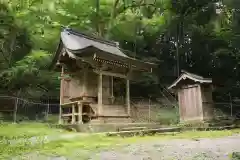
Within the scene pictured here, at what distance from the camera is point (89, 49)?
41.7 feet

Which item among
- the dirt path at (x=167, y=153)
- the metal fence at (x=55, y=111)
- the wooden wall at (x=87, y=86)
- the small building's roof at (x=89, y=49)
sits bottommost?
the dirt path at (x=167, y=153)

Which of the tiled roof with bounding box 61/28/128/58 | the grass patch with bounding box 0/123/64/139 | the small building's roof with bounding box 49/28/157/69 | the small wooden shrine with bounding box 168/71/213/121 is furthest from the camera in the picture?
the small wooden shrine with bounding box 168/71/213/121

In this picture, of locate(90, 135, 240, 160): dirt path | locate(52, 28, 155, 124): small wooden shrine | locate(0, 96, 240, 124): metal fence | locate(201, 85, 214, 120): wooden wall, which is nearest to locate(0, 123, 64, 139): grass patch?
locate(52, 28, 155, 124): small wooden shrine

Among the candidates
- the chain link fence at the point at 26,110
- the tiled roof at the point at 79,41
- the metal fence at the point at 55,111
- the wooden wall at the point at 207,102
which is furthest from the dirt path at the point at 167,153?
the chain link fence at the point at 26,110

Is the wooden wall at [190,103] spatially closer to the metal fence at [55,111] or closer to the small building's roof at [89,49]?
the metal fence at [55,111]

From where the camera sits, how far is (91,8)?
23.6 meters

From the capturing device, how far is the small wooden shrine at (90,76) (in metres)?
13.4

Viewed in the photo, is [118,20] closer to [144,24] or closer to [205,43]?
[144,24]

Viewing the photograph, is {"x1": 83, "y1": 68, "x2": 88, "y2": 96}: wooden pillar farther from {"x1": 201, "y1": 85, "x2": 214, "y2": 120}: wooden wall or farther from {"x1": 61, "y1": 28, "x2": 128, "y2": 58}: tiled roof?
{"x1": 201, "y1": 85, "x2": 214, "y2": 120}: wooden wall

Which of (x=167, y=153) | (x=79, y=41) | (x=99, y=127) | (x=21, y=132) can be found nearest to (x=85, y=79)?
(x=79, y=41)

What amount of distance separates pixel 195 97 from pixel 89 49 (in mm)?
7348

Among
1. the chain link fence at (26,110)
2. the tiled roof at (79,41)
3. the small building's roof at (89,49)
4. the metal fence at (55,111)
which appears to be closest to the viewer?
the small building's roof at (89,49)

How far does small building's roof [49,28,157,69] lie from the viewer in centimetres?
1285

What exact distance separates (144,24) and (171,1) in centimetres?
357
